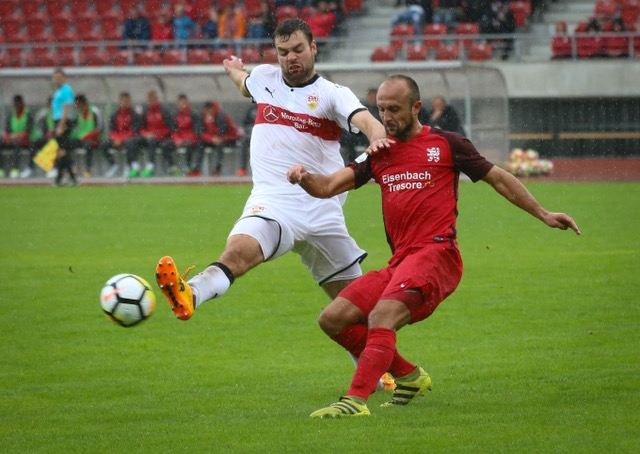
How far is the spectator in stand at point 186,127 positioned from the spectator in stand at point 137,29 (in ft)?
15.7

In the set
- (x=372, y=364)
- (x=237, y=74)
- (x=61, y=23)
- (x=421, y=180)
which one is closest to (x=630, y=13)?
(x=61, y=23)

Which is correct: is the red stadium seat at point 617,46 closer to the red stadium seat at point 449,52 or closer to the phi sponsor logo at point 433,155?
the red stadium seat at point 449,52

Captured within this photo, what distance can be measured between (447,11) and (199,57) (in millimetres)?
6968

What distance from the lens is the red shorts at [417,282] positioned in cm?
559

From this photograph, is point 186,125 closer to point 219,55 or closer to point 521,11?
point 219,55

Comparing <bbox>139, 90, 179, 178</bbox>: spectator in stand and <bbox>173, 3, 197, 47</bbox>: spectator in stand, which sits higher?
<bbox>173, 3, 197, 47</bbox>: spectator in stand

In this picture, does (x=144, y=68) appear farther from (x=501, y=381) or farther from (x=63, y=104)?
(x=501, y=381)

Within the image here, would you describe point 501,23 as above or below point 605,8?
below

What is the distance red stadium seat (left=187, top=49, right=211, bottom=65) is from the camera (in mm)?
27141

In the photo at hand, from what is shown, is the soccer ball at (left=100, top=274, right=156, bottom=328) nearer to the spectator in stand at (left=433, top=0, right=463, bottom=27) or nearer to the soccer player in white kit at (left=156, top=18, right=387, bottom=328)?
the soccer player in white kit at (left=156, top=18, right=387, bottom=328)

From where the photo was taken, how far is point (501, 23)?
87.5 feet

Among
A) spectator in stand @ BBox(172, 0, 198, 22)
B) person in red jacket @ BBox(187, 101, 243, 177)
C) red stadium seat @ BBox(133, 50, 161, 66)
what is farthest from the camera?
spectator in stand @ BBox(172, 0, 198, 22)

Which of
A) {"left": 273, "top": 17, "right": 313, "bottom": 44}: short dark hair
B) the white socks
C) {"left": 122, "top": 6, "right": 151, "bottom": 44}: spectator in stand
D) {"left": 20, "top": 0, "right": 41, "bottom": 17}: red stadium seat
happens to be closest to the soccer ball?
the white socks

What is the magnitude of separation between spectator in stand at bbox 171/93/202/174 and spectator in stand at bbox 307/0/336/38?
475cm
